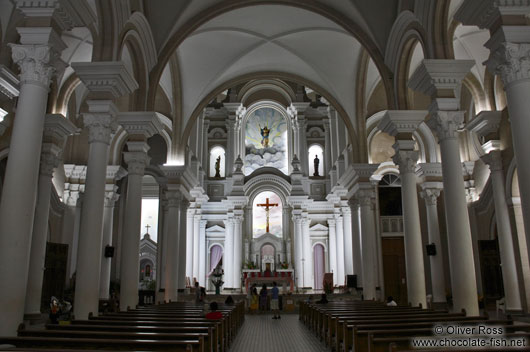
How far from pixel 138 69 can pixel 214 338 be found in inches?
326

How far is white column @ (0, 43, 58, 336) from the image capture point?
5.90m

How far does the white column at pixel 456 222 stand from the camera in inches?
339

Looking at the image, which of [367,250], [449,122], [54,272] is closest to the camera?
[449,122]

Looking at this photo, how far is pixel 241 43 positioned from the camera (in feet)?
57.4

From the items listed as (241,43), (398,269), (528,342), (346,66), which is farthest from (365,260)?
(528,342)

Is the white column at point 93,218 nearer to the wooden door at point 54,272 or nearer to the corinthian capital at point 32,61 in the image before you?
the corinthian capital at point 32,61

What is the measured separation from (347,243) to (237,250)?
6.56 metres

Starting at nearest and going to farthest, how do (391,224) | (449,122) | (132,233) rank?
(449,122) → (132,233) → (391,224)

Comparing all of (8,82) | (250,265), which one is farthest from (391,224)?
(8,82)

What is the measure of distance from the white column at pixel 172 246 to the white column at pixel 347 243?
847cm

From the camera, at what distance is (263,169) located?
1027 inches

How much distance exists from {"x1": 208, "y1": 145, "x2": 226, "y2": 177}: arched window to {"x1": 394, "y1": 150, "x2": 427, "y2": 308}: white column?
16815 mm

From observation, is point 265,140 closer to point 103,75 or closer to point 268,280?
point 268,280

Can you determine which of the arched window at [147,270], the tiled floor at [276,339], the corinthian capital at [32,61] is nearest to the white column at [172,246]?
the tiled floor at [276,339]
